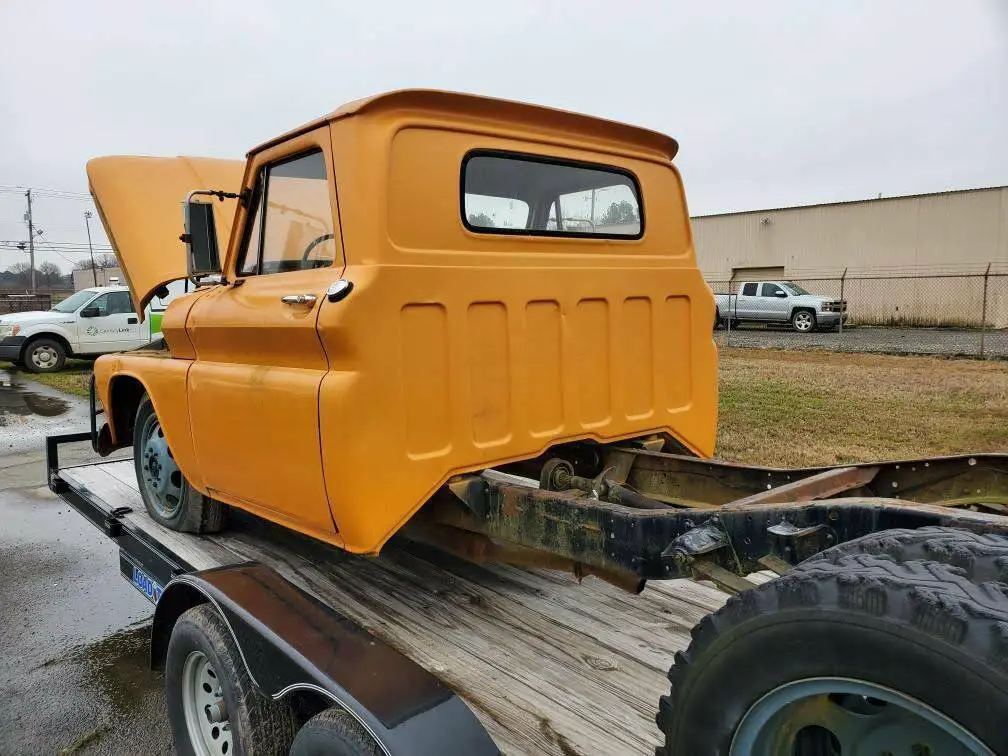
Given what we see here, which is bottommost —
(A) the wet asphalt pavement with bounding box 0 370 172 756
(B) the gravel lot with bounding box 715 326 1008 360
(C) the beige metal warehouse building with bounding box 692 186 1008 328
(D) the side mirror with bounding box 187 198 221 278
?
(A) the wet asphalt pavement with bounding box 0 370 172 756

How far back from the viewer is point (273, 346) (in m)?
2.84

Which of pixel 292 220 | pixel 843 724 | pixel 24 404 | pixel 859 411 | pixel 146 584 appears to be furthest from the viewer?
pixel 24 404

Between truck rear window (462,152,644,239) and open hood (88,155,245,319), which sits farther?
open hood (88,155,245,319)

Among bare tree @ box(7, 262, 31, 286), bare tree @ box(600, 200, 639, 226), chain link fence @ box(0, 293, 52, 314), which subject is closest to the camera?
bare tree @ box(600, 200, 639, 226)

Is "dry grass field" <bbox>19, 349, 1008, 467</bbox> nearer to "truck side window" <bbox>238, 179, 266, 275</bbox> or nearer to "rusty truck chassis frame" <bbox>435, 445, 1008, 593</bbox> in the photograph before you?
"rusty truck chassis frame" <bbox>435, 445, 1008, 593</bbox>

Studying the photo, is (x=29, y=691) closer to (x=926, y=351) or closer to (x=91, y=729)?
(x=91, y=729)

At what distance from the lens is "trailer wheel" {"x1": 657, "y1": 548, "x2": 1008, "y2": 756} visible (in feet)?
3.95

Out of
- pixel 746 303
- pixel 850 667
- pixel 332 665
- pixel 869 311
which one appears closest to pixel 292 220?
pixel 332 665

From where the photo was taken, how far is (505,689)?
7.89 feet

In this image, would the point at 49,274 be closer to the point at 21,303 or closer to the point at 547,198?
the point at 21,303

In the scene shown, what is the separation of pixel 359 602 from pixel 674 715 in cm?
180

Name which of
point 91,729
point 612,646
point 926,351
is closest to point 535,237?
point 612,646

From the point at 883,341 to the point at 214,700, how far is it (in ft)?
64.8

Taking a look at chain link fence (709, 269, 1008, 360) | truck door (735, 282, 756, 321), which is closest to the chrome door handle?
chain link fence (709, 269, 1008, 360)
